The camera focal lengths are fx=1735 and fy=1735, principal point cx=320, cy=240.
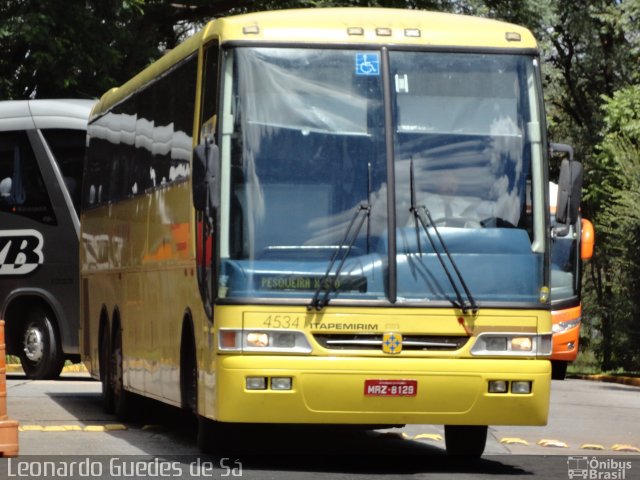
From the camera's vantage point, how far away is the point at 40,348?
23.2 metres

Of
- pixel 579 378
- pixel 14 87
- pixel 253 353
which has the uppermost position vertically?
pixel 14 87

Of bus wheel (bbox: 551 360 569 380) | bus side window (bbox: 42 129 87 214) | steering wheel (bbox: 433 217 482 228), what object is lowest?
bus wheel (bbox: 551 360 569 380)

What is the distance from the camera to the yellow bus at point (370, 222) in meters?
12.0

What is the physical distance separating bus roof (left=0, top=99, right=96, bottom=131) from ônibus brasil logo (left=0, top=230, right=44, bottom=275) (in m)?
1.50

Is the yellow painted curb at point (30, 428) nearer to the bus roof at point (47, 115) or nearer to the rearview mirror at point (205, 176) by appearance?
the rearview mirror at point (205, 176)

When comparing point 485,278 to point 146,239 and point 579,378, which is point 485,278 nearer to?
point 146,239

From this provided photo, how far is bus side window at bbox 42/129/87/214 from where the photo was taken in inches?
924

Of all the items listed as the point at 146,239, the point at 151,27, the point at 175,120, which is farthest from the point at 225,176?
the point at 151,27

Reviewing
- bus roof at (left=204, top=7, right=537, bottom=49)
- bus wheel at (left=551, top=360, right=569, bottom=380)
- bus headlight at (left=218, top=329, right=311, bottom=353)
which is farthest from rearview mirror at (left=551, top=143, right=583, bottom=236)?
bus wheel at (left=551, top=360, right=569, bottom=380)

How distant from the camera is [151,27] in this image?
3419 centimetres

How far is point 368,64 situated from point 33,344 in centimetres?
1182

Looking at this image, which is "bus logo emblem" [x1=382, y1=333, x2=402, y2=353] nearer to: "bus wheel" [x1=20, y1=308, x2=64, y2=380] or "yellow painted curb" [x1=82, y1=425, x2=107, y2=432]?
"yellow painted curb" [x1=82, y1=425, x2=107, y2=432]

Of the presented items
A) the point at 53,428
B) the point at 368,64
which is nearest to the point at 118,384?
the point at 53,428

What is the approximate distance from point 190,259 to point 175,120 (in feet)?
4.95
